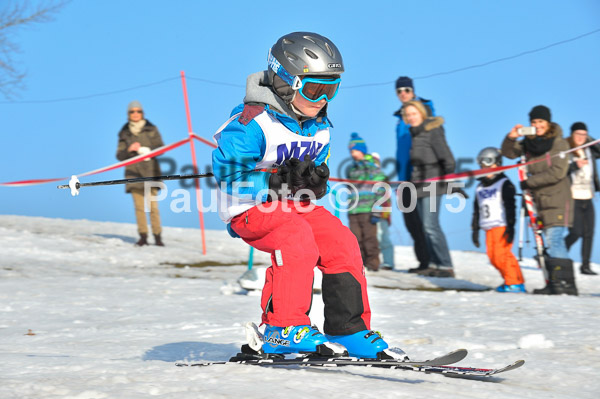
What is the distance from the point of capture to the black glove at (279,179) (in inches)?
115

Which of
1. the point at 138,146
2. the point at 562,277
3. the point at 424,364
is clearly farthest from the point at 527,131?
the point at 138,146

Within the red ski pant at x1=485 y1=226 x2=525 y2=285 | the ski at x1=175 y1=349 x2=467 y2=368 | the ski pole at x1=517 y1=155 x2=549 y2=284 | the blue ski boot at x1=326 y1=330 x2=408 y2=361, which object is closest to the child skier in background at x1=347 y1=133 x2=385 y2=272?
the red ski pant at x1=485 y1=226 x2=525 y2=285

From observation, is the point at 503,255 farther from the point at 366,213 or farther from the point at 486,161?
the point at 366,213

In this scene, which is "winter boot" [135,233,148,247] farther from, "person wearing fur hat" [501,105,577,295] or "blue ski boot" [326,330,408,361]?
"blue ski boot" [326,330,408,361]

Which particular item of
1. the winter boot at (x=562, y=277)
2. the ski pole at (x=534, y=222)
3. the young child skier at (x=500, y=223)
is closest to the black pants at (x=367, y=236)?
the young child skier at (x=500, y=223)

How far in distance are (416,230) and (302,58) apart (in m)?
5.98

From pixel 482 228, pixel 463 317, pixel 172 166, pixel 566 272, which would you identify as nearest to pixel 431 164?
pixel 482 228

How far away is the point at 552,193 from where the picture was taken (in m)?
6.85

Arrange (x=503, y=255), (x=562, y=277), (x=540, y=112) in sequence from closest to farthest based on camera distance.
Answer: (x=562, y=277)
(x=540, y=112)
(x=503, y=255)

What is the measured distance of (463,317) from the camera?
5.01 meters

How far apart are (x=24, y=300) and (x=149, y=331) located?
86.2 inches

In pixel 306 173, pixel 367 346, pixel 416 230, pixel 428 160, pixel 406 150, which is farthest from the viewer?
pixel 416 230

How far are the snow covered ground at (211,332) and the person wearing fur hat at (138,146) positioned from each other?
1084mm

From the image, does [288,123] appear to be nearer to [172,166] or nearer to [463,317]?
[463,317]
